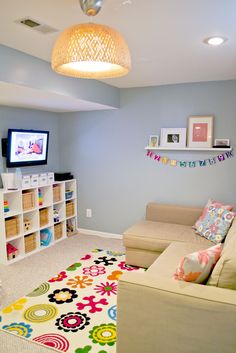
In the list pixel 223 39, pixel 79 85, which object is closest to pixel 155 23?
pixel 223 39

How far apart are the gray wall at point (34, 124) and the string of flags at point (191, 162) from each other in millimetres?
1664

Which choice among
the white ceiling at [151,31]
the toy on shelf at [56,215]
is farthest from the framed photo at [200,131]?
the toy on shelf at [56,215]

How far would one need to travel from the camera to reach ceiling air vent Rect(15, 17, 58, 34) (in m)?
1.96

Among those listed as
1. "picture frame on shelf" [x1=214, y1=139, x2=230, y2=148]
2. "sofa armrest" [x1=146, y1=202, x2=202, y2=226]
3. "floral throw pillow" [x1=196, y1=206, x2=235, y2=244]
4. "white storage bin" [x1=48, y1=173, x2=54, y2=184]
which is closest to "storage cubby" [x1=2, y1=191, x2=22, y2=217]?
"white storage bin" [x1=48, y1=173, x2=54, y2=184]

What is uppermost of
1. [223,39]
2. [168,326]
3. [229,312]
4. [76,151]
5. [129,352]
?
[223,39]

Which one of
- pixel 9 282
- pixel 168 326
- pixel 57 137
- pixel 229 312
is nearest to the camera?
pixel 229 312

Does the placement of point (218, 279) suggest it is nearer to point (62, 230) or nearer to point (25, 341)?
point (25, 341)

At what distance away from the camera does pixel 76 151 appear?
4797mm

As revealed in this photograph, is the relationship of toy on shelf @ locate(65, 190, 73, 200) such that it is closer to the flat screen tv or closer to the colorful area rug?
the flat screen tv

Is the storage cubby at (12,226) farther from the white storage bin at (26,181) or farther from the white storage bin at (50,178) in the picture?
the white storage bin at (50,178)

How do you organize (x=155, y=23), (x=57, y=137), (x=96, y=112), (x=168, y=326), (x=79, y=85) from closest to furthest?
(x=168, y=326)
(x=155, y=23)
(x=79, y=85)
(x=96, y=112)
(x=57, y=137)

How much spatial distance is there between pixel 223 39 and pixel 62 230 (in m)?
3.48

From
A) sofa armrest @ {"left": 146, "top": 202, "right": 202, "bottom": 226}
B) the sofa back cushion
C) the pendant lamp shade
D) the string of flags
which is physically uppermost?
the pendant lamp shade

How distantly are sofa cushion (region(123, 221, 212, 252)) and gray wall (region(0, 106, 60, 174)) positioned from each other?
1927 millimetres
